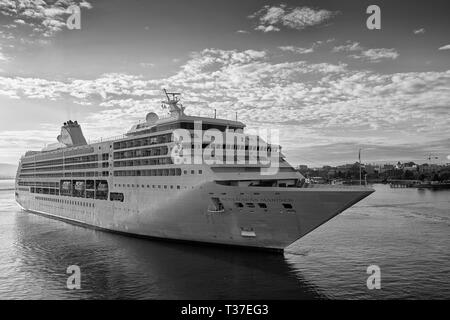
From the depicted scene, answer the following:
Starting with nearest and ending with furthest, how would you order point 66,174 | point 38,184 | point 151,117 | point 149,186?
point 149,186
point 151,117
point 66,174
point 38,184

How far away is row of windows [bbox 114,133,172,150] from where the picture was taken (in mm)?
32656

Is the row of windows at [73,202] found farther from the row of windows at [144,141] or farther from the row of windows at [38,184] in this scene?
the row of windows at [144,141]

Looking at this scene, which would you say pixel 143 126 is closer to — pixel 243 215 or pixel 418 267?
pixel 243 215

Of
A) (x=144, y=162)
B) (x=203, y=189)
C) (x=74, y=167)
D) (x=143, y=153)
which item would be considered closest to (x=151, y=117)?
(x=143, y=153)

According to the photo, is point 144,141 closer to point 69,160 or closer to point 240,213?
point 240,213

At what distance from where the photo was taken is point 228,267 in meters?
25.2

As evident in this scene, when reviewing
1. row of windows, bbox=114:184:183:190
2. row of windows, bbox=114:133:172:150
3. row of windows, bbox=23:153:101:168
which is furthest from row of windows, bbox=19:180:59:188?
row of windows, bbox=114:184:183:190

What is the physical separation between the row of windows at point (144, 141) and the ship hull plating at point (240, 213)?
15.9 feet

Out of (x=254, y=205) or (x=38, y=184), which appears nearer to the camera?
(x=254, y=205)

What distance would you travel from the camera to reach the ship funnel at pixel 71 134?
5875 cm

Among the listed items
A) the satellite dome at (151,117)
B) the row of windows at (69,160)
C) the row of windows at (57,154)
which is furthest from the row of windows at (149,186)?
the row of windows at (57,154)

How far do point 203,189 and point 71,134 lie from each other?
39963 millimetres

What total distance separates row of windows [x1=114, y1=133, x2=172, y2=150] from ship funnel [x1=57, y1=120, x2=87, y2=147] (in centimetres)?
2378
